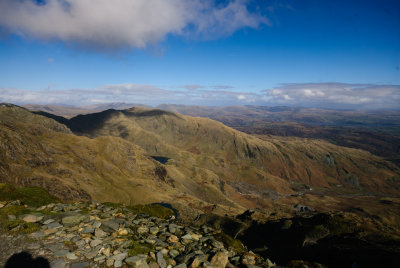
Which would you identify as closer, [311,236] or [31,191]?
[31,191]

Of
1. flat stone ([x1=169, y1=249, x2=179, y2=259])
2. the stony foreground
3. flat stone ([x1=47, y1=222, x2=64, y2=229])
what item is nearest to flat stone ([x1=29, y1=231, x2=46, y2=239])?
the stony foreground

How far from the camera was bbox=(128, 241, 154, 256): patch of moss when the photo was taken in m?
11.0

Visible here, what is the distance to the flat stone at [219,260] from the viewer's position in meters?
11.4

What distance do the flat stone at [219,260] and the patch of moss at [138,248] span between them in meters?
3.62

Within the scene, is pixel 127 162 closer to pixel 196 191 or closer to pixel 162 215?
pixel 196 191

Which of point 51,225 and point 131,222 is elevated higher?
point 51,225

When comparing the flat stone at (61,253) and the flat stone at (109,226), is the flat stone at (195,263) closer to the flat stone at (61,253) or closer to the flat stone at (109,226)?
the flat stone at (109,226)

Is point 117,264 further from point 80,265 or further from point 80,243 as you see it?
point 80,243

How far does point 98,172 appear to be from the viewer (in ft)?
389

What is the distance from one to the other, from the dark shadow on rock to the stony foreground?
0.19 m

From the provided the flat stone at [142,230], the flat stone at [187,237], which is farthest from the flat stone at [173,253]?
the flat stone at [142,230]

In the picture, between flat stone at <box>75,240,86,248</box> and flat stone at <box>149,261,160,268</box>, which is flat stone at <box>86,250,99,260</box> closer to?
flat stone at <box>75,240,86,248</box>

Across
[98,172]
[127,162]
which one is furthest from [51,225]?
[127,162]

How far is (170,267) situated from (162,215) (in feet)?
32.7
